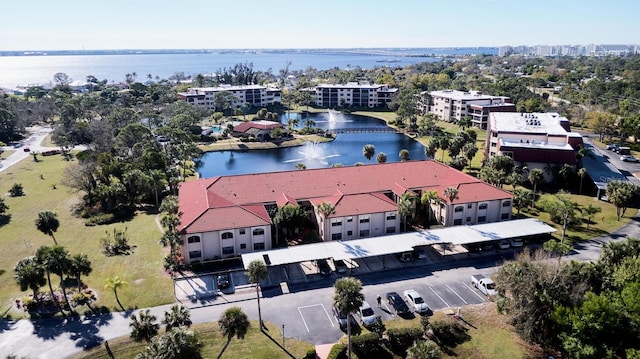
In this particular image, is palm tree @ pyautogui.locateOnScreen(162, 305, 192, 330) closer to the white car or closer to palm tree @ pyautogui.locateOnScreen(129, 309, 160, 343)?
palm tree @ pyautogui.locateOnScreen(129, 309, 160, 343)

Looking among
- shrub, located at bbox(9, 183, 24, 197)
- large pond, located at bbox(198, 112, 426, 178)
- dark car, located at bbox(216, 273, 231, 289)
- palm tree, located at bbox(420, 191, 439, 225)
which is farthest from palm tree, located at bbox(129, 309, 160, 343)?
large pond, located at bbox(198, 112, 426, 178)

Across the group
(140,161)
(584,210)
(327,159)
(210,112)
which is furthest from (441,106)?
(140,161)

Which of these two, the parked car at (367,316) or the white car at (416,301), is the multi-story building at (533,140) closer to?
the white car at (416,301)

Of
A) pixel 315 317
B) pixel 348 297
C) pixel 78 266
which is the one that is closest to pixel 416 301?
pixel 315 317

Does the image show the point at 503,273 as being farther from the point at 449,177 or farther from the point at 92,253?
the point at 92,253

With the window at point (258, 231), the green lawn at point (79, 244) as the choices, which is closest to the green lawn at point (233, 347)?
the green lawn at point (79, 244)
